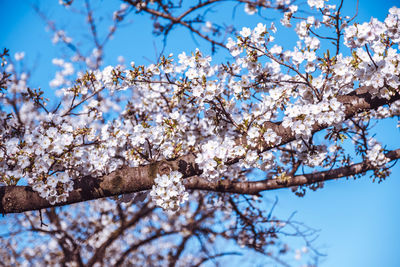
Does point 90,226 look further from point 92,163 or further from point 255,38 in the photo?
point 255,38

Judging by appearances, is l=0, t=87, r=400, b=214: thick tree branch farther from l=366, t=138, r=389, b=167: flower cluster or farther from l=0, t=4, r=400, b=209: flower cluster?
l=366, t=138, r=389, b=167: flower cluster

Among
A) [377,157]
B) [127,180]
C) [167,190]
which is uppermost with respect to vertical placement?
[377,157]

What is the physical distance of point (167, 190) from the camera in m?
2.40

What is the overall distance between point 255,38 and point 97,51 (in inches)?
223

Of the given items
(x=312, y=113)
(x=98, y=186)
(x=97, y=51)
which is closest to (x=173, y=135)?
(x=98, y=186)

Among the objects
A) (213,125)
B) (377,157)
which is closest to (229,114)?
(213,125)

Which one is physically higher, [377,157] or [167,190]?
[377,157]

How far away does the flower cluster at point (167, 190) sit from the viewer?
2.38m

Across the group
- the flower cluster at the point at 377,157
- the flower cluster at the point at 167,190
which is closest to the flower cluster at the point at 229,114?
the flower cluster at the point at 167,190

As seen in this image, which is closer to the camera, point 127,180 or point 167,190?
point 167,190

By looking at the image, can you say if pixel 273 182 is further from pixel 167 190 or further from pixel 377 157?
pixel 167 190

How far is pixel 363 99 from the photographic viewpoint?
8.25 feet

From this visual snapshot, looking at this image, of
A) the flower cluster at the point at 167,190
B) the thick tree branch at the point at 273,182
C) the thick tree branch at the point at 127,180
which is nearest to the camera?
the flower cluster at the point at 167,190

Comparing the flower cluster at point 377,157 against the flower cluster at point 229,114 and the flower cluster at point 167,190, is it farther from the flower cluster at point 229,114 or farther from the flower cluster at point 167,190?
the flower cluster at point 167,190
